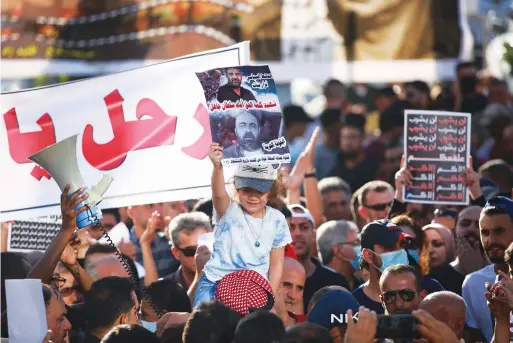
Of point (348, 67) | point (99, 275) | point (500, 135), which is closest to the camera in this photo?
point (99, 275)

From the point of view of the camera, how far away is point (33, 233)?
33.6 feet

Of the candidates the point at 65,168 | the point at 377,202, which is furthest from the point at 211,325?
the point at 377,202

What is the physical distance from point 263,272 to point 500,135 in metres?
6.44

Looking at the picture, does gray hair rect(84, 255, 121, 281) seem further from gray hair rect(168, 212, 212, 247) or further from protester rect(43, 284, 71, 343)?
protester rect(43, 284, 71, 343)

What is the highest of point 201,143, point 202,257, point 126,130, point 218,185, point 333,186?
point 126,130

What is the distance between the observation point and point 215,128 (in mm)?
8070

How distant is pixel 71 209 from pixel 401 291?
195 centimetres

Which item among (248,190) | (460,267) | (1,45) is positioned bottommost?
(460,267)

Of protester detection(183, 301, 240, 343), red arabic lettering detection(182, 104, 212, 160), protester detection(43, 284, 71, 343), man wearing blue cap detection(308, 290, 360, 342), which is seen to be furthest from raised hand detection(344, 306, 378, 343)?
red arabic lettering detection(182, 104, 212, 160)

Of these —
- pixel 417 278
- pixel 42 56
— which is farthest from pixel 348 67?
pixel 417 278

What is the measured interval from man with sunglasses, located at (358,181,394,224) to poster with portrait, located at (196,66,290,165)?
3063 millimetres

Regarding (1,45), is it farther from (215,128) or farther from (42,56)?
(215,128)

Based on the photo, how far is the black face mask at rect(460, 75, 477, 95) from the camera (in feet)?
47.0

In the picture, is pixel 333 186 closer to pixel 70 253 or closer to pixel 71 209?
pixel 70 253
